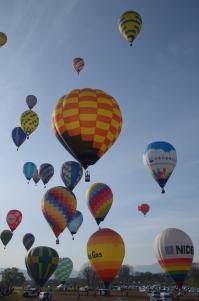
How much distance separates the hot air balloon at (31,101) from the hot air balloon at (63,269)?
1407 inches

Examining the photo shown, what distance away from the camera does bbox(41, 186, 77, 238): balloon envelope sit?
136 ft

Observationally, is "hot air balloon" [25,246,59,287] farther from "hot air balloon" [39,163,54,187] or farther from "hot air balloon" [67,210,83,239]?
"hot air balloon" [39,163,54,187]

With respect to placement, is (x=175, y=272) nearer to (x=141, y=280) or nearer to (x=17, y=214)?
(x=17, y=214)

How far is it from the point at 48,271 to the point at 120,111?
836 inches

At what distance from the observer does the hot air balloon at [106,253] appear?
33.0 metres

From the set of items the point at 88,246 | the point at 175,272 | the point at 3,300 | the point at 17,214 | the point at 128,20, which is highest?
the point at 128,20

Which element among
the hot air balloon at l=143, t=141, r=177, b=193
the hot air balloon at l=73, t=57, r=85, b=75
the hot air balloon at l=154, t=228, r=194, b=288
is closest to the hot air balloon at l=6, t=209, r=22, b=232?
the hot air balloon at l=143, t=141, r=177, b=193

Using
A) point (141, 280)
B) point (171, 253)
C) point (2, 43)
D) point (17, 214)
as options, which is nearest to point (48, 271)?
point (171, 253)

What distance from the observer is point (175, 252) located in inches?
1389

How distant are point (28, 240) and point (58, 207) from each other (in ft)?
82.2

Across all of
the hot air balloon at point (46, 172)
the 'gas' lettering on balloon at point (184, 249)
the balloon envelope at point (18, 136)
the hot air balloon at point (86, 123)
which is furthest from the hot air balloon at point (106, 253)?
the hot air balloon at point (46, 172)

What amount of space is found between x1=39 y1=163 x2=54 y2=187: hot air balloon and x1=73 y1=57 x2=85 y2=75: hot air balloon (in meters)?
16.3

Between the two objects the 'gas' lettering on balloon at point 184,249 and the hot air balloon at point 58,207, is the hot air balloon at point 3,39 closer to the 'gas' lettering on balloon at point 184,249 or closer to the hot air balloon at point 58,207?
the hot air balloon at point 58,207

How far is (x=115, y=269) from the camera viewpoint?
3334cm
